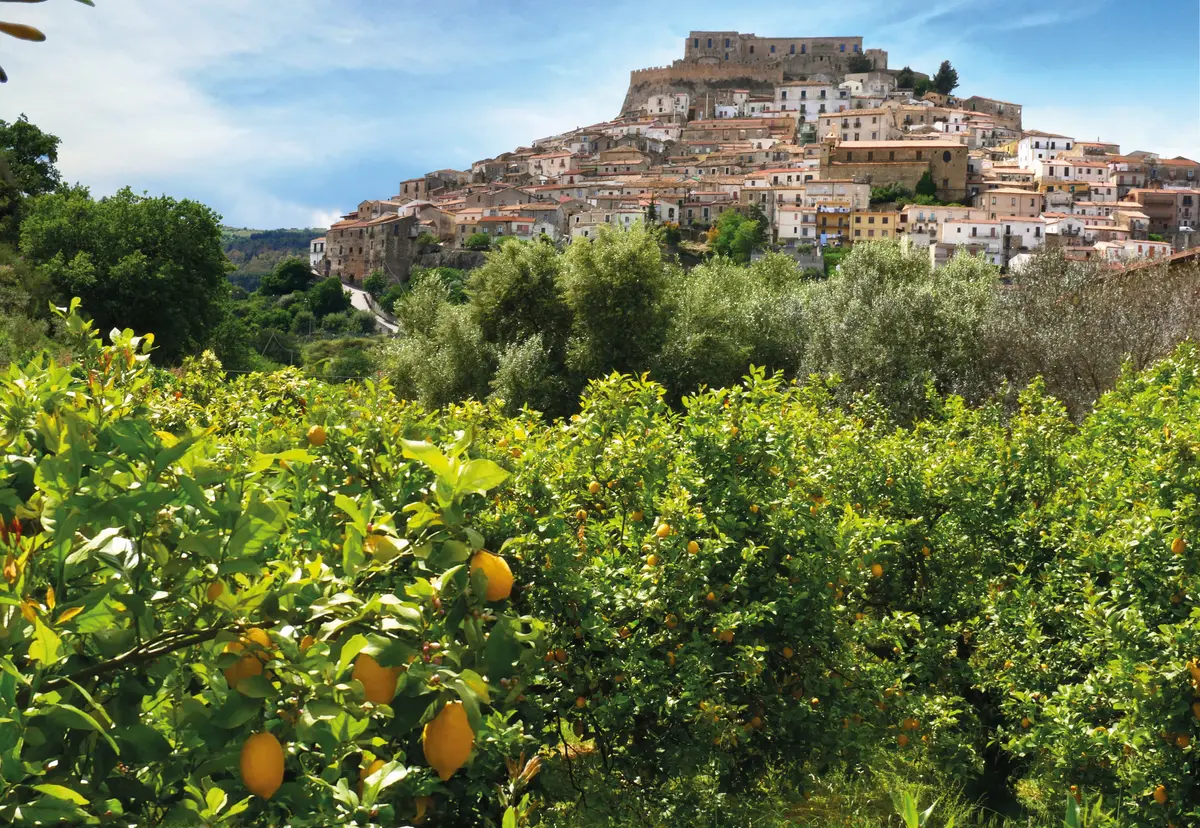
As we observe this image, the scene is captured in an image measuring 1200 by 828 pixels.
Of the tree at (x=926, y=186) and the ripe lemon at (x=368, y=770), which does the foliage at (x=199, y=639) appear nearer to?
the ripe lemon at (x=368, y=770)

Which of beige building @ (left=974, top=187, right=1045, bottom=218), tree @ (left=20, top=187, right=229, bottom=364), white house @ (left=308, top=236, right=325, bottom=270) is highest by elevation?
beige building @ (left=974, top=187, right=1045, bottom=218)

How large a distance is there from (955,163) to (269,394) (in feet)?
267

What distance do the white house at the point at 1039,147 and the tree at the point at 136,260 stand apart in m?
80.0

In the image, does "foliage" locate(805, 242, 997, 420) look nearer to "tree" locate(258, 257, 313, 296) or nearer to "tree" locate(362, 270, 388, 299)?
"tree" locate(362, 270, 388, 299)

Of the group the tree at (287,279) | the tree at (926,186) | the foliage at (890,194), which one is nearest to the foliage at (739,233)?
the foliage at (890,194)

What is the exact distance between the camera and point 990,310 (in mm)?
18391

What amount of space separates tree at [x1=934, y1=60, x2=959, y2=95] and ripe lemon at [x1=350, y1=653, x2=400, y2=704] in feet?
413

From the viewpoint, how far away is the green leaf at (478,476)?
1.31 meters

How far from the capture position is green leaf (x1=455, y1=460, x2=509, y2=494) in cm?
131

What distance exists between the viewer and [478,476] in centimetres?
134

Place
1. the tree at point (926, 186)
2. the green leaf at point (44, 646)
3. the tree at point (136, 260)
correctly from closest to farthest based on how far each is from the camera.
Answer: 1. the green leaf at point (44, 646)
2. the tree at point (136, 260)
3. the tree at point (926, 186)

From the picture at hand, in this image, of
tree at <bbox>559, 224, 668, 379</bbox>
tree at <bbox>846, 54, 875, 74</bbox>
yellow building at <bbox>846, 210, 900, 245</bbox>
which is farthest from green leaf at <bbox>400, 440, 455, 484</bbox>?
tree at <bbox>846, 54, 875, 74</bbox>

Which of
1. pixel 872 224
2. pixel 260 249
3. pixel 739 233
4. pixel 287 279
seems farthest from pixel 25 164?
pixel 260 249

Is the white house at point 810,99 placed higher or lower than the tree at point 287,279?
higher
